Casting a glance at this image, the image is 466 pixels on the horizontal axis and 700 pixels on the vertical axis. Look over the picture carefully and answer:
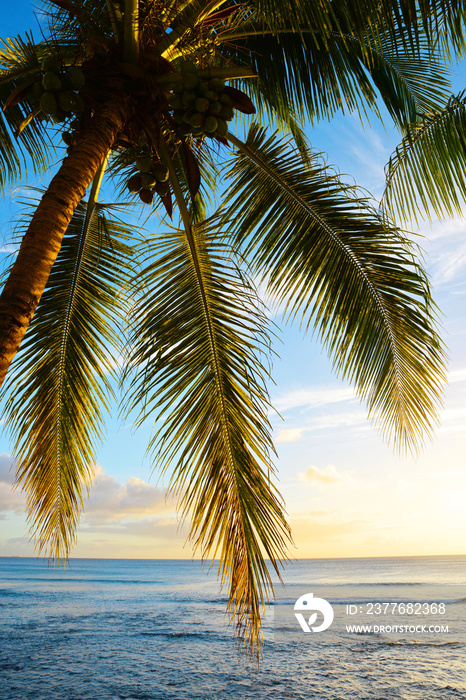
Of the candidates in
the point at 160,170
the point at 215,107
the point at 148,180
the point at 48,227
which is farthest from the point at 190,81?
the point at 48,227

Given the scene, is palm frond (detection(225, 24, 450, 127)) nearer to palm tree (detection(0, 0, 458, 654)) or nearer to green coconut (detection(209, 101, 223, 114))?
palm tree (detection(0, 0, 458, 654))

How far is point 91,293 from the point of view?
4414mm

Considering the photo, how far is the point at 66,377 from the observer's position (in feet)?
13.7

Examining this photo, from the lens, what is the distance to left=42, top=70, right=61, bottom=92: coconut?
2.74 metres

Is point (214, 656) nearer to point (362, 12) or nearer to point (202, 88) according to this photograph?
point (202, 88)

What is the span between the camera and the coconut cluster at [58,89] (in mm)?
2752

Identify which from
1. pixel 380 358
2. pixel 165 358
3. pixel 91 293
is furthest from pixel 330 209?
pixel 91 293

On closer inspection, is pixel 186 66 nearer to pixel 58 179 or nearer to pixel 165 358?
pixel 58 179

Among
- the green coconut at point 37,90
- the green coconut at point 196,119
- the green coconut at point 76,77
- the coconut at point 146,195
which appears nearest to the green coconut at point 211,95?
the green coconut at point 196,119

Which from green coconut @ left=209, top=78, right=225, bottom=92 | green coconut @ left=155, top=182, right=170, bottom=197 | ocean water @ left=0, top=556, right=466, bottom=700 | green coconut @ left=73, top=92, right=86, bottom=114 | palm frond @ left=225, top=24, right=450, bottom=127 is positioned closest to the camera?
green coconut @ left=73, top=92, right=86, bottom=114

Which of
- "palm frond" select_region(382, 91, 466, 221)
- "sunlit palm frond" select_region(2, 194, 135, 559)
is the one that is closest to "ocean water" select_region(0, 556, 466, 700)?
"sunlit palm frond" select_region(2, 194, 135, 559)

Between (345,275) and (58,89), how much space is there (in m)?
2.44

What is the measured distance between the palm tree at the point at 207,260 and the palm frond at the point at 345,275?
16 millimetres

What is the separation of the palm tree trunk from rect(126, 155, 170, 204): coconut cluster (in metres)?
0.41
